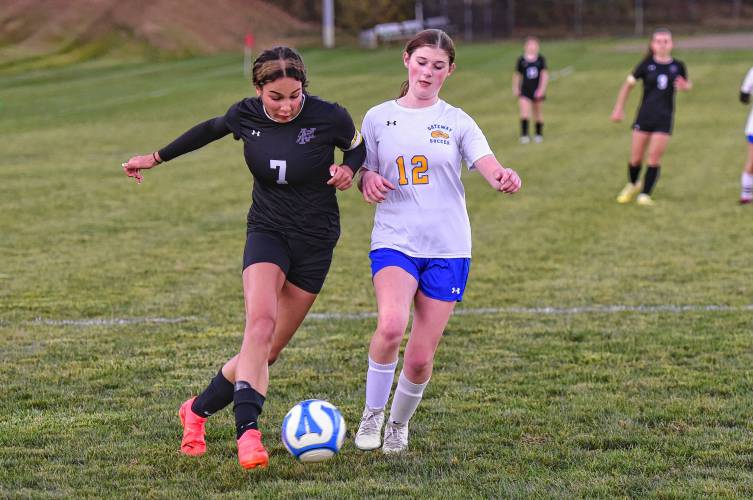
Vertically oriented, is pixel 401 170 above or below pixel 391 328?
above

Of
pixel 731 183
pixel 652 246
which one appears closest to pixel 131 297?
pixel 652 246

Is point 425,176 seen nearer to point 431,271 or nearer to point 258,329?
point 431,271

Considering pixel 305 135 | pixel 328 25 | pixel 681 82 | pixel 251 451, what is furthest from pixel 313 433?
pixel 328 25

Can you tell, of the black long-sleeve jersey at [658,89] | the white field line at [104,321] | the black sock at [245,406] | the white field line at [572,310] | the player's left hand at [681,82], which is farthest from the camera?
the player's left hand at [681,82]

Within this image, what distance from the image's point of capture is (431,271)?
5617 millimetres

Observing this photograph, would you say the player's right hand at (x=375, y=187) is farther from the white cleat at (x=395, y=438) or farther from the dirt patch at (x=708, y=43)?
the dirt patch at (x=708, y=43)

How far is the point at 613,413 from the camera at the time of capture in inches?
249

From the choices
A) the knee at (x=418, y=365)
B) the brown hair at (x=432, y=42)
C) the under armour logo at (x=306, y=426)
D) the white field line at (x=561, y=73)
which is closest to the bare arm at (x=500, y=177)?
the brown hair at (x=432, y=42)

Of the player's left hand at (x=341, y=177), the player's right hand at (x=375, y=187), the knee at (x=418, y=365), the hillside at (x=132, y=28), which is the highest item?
the player's left hand at (x=341, y=177)

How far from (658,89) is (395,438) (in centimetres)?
1086

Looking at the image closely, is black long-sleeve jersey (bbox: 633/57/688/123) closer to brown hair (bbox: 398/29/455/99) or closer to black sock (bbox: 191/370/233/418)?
brown hair (bbox: 398/29/455/99)

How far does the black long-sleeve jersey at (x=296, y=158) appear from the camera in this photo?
5.54m

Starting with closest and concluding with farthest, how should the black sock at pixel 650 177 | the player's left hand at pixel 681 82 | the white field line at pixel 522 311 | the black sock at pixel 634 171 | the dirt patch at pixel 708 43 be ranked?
the white field line at pixel 522 311 < the player's left hand at pixel 681 82 < the black sock at pixel 650 177 < the black sock at pixel 634 171 < the dirt patch at pixel 708 43

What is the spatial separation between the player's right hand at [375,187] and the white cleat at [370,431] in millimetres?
1084
